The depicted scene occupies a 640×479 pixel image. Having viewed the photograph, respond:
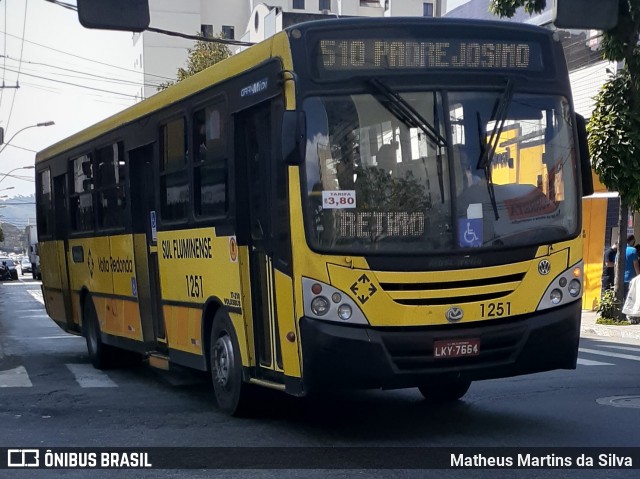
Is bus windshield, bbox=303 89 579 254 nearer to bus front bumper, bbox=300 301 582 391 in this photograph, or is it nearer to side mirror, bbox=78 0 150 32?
bus front bumper, bbox=300 301 582 391

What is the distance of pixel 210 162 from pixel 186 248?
112 centimetres

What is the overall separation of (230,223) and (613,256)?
15495mm

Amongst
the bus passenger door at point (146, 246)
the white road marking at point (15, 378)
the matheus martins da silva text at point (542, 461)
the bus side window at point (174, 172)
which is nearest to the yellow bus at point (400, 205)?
the matheus martins da silva text at point (542, 461)

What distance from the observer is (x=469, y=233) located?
840 centimetres

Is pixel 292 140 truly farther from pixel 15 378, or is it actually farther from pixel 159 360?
pixel 15 378

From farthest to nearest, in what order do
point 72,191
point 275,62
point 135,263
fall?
1. point 72,191
2. point 135,263
3. point 275,62

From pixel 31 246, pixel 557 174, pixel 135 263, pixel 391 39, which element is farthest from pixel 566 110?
pixel 31 246

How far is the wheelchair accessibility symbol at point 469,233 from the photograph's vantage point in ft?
27.5

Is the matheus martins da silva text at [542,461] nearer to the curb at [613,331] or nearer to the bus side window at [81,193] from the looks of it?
the bus side window at [81,193]

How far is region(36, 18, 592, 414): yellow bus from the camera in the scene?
818 centimetres

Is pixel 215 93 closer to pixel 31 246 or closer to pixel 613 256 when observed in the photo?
pixel 613 256

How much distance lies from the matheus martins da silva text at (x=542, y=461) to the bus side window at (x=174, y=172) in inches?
167

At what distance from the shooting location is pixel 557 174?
8875 mm

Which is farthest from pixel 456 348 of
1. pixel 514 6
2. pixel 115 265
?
pixel 514 6
